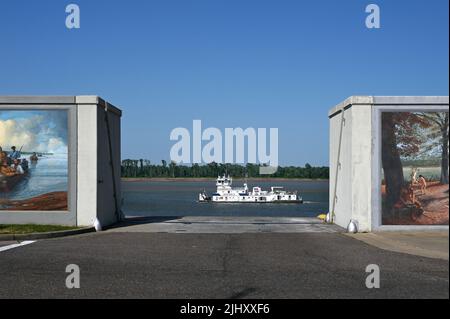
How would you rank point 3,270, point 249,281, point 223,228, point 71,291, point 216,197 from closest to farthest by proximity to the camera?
point 71,291
point 249,281
point 3,270
point 223,228
point 216,197

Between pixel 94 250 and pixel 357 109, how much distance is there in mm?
8497

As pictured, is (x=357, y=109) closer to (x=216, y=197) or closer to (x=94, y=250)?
(x=94, y=250)

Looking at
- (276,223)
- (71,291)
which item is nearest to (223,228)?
(276,223)

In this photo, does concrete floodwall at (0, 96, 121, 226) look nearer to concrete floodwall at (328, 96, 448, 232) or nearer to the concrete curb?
the concrete curb

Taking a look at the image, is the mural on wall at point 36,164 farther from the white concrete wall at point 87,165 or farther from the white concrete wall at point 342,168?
the white concrete wall at point 342,168

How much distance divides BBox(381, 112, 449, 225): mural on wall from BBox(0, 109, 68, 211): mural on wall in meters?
9.34

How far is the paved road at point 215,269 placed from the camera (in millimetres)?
8953

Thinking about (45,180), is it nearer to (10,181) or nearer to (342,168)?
(10,181)

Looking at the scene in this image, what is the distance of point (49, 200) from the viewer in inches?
725

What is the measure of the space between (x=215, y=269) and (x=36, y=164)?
9357 millimetres

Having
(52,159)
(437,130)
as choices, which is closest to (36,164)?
(52,159)

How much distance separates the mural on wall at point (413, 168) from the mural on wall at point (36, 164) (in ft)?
30.6

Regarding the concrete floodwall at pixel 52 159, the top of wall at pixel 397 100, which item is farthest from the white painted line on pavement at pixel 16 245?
the top of wall at pixel 397 100

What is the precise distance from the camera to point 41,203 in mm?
18391
